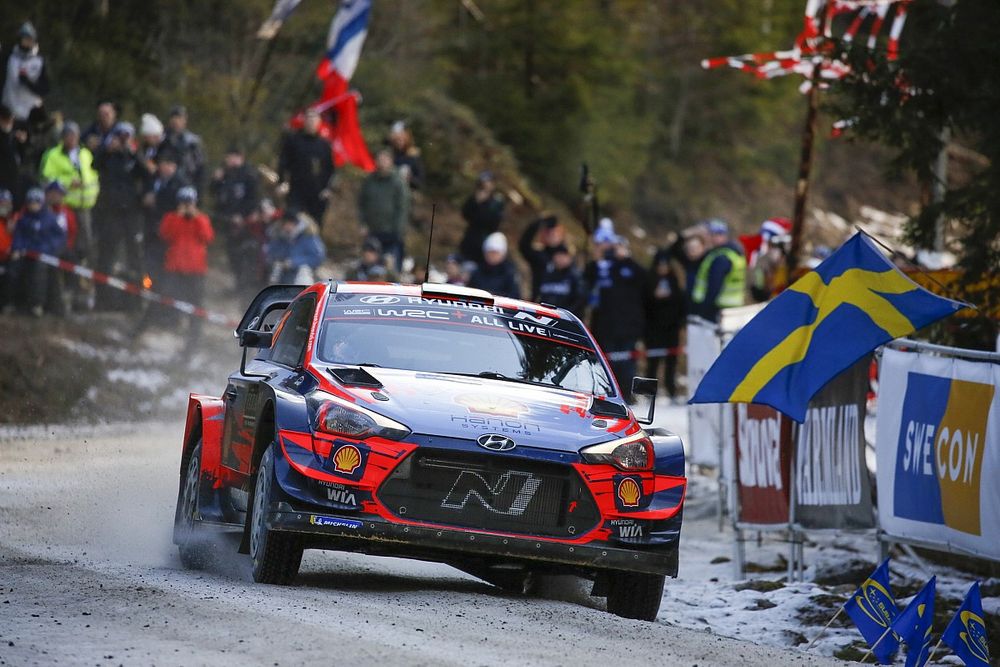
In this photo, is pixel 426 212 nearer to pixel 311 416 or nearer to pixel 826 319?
pixel 826 319

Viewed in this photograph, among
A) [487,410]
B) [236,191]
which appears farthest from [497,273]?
[487,410]

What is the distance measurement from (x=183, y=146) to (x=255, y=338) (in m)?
13.4

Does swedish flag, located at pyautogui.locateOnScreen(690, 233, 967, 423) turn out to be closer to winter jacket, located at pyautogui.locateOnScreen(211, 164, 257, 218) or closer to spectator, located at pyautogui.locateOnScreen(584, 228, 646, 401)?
spectator, located at pyautogui.locateOnScreen(584, 228, 646, 401)

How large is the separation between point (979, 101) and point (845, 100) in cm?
158

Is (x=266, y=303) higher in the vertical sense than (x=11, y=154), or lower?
lower

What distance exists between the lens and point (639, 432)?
30.8ft

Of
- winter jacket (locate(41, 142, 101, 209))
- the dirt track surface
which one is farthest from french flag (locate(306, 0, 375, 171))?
the dirt track surface

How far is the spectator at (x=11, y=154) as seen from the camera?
834 inches

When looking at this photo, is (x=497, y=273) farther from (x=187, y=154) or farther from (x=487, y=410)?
(x=487, y=410)

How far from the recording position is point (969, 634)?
345 inches

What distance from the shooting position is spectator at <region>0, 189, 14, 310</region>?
2081cm

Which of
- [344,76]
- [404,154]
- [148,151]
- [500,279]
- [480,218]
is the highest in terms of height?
[344,76]

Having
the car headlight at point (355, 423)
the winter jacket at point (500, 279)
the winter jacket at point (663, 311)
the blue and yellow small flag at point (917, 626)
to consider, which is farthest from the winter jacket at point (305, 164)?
the blue and yellow small flag at point (917, 626)

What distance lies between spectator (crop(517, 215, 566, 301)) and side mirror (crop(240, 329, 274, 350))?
12.4 m
